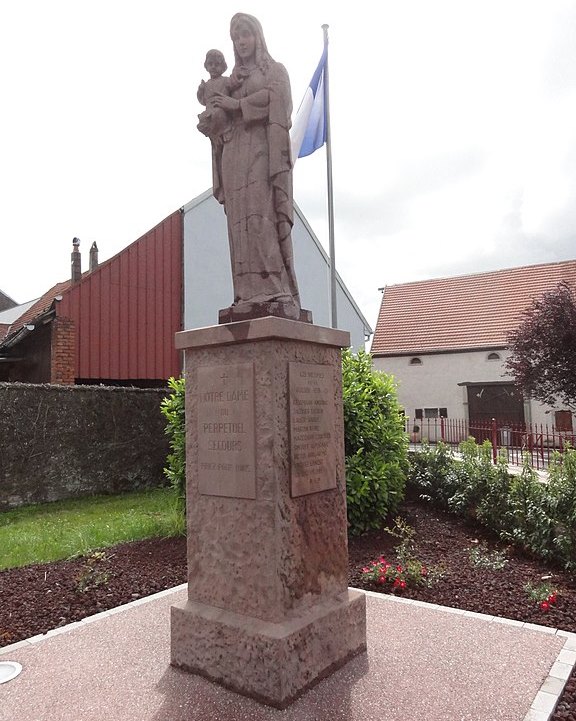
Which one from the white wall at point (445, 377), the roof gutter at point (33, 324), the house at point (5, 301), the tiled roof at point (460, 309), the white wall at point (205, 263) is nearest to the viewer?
the roof gutter at point (33, 324)

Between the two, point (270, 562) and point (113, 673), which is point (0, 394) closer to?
point (113, 673)

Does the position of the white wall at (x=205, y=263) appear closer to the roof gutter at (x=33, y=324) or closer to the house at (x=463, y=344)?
the roof gutter at (x=33, y=324)

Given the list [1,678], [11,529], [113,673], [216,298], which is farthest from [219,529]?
[216,298]

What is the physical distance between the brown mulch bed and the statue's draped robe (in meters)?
3.17

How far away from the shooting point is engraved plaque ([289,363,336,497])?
3572 mm

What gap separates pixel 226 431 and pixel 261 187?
1673 millimetres

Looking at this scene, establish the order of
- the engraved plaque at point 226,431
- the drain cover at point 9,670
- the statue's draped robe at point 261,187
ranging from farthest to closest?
the statue's draped robe at point 261,187
the drain cover at point 9,670
the engraved plaque at point 226,431

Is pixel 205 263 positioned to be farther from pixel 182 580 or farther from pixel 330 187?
pixel 182 580

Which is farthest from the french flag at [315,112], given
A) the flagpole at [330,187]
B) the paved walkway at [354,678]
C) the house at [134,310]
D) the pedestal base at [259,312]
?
the paved walkway at [354,678]

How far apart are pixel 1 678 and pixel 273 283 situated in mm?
3126

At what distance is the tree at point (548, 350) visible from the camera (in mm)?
17844

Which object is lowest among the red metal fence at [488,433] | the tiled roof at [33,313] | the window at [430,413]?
the red metal fence at [488,433]

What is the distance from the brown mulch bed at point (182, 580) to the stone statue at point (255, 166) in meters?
3.06

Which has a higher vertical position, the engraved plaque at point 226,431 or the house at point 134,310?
the house at point 134,310
